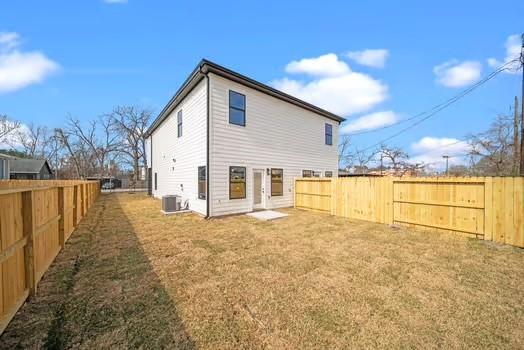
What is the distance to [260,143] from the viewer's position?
10.6 meters

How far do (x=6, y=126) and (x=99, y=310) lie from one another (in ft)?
172

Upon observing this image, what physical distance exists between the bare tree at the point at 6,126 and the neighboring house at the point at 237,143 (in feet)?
Result: 135

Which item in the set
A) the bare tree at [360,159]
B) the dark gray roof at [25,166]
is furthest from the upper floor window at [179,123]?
the dark gray roof at [25,166]

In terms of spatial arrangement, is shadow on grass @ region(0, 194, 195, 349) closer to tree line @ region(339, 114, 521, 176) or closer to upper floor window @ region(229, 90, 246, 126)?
upper floor window @ region(229, 90, 246, 126)

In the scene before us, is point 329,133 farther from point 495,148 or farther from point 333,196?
point 495,148

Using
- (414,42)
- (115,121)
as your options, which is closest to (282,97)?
(414,42)

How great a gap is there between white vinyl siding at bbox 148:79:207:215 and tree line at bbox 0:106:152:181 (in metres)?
25.5

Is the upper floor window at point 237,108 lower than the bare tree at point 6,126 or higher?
lower

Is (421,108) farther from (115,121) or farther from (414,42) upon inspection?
(115,121)

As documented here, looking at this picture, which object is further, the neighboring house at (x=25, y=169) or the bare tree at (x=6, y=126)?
the bare tree at (x=6, y=126)

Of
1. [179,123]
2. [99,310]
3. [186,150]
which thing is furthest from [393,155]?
[99,310]

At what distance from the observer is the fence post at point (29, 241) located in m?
3.00

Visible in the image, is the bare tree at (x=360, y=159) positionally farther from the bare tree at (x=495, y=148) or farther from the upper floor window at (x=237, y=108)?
the upper floor window at (x=237, y=108)

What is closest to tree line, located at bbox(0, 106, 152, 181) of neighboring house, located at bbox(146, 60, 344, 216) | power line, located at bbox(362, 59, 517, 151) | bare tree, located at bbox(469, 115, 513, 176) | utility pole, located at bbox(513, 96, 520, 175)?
neighboring house, located at bbox(146, 60, 344, 216)
